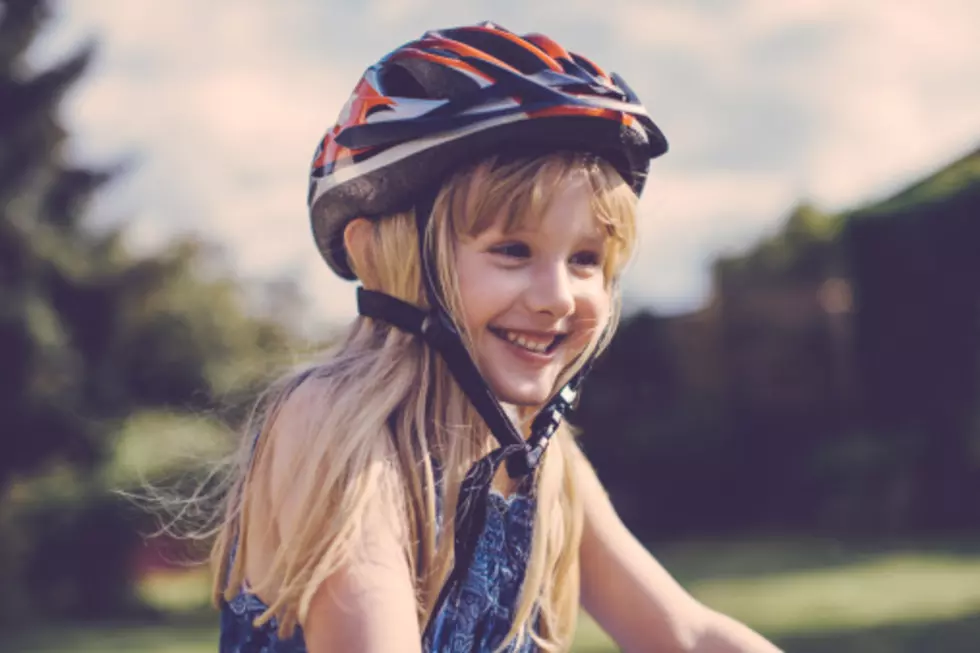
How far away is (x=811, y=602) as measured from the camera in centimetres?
1143

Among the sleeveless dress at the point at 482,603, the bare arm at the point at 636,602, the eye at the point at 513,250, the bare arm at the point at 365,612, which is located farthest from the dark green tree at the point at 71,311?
the bare arm at the point at 365,612

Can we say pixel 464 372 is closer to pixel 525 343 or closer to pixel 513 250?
pixel 525 343

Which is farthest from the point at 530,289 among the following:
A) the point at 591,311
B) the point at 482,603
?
the point at 482,603

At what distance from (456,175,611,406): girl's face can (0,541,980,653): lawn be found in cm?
703

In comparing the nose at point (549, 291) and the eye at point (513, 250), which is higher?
the eye at point (513, 250)

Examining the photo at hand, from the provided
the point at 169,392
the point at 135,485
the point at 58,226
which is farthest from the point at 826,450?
the point at 58,226

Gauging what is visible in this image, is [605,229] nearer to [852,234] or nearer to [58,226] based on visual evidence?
[852,234]

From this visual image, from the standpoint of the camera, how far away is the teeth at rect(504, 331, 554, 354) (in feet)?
8.48

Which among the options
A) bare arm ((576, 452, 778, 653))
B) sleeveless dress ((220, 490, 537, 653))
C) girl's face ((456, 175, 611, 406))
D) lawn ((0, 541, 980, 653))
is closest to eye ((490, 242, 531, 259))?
girl's face ((456, 175, 611, 406))

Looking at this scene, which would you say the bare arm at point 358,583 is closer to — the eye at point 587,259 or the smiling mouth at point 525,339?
the smiling mouth at point 525,339

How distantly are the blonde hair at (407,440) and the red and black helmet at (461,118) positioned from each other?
5 centimetres

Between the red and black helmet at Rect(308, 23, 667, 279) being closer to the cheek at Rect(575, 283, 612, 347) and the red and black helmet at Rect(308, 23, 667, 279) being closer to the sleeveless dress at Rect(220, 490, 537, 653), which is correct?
the cheek at Rect(575, 283, 612, 347)

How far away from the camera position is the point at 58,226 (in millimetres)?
25031

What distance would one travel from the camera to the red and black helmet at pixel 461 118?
2.56 meters
